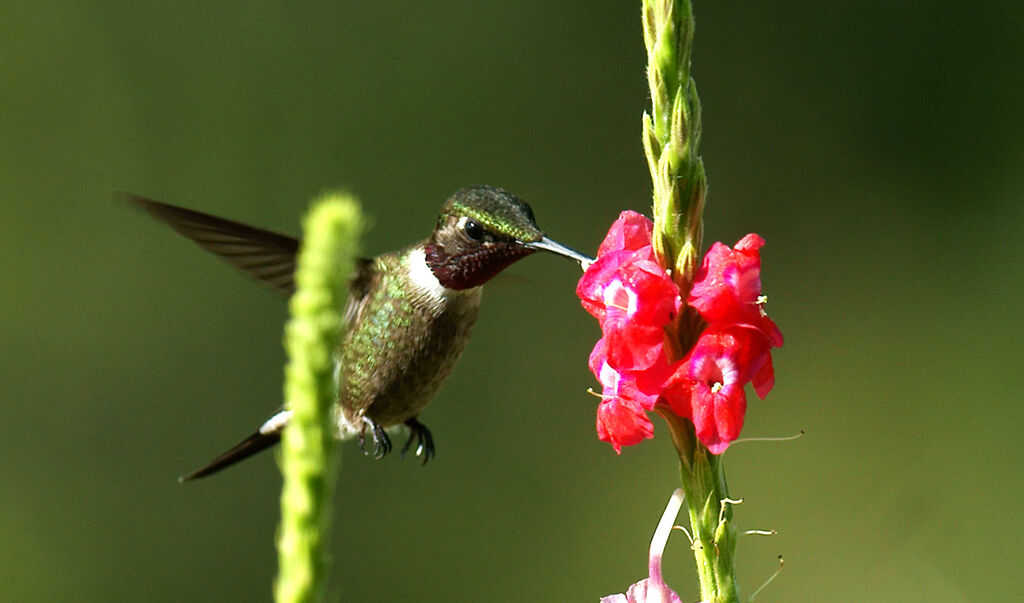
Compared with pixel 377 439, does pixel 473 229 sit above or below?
above

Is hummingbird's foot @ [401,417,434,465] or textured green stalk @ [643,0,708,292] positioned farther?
hummingbird's foot @ [401,417,434,465]

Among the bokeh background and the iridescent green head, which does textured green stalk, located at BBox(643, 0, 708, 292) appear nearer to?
the iridescent green head

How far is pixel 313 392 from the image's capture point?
0.54 metres

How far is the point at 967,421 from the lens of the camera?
5.86 metres

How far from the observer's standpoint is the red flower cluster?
3.64ft

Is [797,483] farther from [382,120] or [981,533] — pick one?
[382,120]

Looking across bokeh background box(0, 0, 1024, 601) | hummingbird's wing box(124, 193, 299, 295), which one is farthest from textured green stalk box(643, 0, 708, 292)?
bokeh background box(0, 0, 1024, 601)

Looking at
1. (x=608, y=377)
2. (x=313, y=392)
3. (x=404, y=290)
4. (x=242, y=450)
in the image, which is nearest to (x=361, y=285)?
(x=404, y=290)

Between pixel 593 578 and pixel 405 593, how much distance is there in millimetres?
958

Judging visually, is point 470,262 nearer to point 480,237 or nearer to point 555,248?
point 480,237

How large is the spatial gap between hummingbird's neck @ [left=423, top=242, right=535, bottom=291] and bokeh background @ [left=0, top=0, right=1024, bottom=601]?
132 inches

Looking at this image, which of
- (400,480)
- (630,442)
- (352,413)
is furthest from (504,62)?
(630,442)

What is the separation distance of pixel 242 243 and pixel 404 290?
36 cm

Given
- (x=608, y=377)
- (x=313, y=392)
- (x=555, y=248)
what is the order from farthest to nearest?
(x=555, y=248) → (x=608, y=377) → (x=313, y=392)
